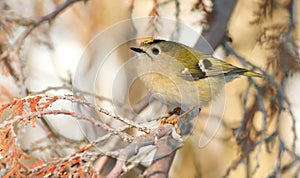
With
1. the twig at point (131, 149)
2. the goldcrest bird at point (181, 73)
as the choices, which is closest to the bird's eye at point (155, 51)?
the goldcrest bird at point (181, 73)

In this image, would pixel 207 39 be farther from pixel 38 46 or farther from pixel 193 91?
pixel 38 46

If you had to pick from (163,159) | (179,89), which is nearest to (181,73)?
(179,89)

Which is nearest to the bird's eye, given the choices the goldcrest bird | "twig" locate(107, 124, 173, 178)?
the goldcrest bird

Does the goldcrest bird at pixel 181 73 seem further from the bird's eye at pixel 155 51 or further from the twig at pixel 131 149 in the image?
the twig at pixel 131 149

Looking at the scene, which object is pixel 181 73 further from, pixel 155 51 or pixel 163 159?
pixel 163 159

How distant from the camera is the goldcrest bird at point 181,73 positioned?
119 centimetres

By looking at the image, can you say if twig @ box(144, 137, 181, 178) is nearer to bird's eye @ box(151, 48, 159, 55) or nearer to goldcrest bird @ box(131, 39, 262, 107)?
goldcrest bird @ box(131, 39, 262, 107)

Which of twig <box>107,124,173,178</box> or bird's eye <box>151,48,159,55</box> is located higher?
bird's eye <box>151,48,159,55</box>

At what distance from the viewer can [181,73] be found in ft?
4.05

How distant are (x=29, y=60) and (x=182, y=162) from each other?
61cm

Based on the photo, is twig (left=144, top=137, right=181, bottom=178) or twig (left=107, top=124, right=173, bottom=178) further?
twig (left=144, top=137, right=181, bottom=178)

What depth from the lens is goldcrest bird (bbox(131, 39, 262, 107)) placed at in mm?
1189

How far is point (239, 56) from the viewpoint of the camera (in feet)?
4.69

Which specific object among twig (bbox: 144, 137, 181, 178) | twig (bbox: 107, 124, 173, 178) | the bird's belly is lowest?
twig (bbox: 144, 137, 181, 178)
